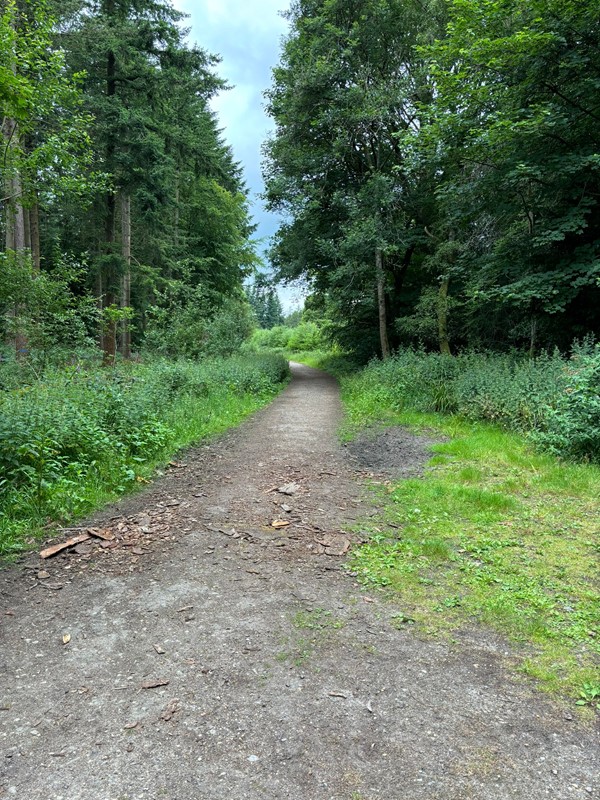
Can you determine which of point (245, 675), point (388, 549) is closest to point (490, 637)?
point (388, 549)

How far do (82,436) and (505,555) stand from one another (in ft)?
14.9

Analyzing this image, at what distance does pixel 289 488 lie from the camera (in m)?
5.19

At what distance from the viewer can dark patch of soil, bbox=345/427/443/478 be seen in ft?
19.6

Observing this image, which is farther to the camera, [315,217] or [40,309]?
[315,217]

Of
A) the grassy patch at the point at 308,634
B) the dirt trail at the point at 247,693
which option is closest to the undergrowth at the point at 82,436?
the dirt trail at the point at 247,693

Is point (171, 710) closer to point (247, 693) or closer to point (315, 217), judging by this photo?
point (247, 693)

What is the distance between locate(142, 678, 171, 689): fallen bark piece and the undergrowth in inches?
83.9

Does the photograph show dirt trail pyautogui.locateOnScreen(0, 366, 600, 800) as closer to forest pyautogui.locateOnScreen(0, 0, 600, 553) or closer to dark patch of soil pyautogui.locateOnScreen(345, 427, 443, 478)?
forest pyautogui.locateOnScreen(0, 0, 600, 553)

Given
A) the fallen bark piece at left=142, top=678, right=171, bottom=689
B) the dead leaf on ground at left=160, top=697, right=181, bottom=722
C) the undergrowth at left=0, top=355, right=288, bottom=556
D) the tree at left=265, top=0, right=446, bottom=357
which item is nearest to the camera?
the dead leaf on ground at left=160, top=697, right=181, bottom=722

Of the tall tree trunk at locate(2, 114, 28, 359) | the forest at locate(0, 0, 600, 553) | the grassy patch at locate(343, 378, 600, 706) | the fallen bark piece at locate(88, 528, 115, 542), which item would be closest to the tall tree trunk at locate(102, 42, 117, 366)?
the forest at locate(0, 0, 600, 553)

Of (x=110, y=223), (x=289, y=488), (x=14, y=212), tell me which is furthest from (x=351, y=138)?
(x=289, y=488)

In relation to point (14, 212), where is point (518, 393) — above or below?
below

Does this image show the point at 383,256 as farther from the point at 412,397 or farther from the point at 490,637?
the point at 490,637

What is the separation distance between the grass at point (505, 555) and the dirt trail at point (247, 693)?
0.23m
